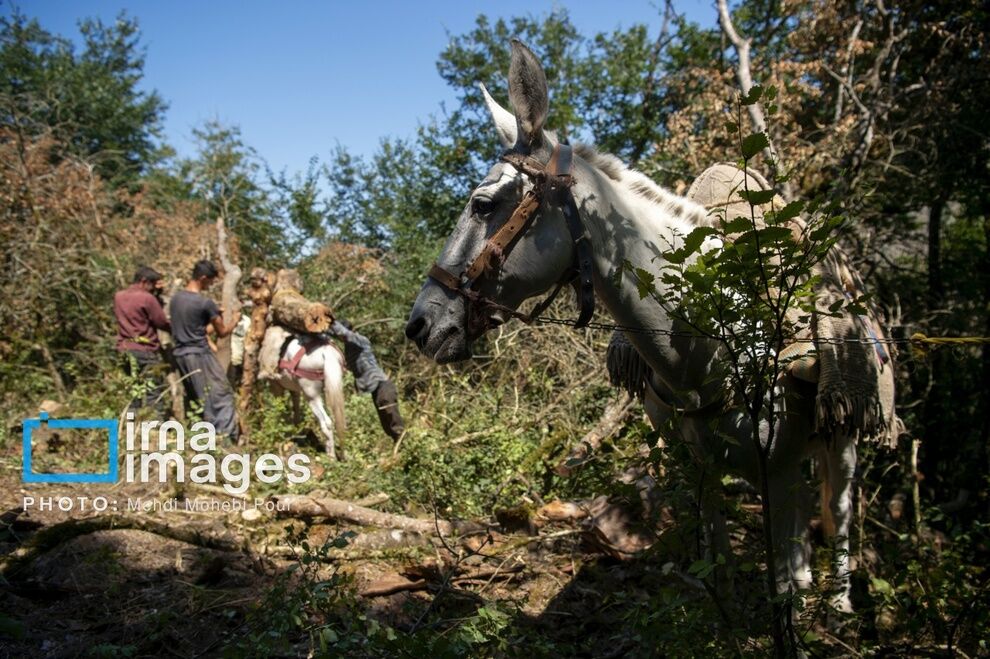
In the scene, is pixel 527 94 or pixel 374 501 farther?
pixel 374 501

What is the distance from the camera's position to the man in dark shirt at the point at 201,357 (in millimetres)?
7195

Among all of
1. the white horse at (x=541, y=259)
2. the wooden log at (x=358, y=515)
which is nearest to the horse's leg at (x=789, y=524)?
the white horse at (x=541, y=259)

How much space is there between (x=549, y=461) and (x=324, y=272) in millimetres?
7359

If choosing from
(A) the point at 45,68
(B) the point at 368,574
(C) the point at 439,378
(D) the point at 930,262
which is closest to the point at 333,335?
(C) the point at 439,378

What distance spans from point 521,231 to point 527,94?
0.50 meters

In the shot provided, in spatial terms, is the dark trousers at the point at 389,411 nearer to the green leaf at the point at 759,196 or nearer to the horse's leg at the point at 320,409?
the horse's leg at the point at 320,409

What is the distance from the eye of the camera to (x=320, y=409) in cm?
744

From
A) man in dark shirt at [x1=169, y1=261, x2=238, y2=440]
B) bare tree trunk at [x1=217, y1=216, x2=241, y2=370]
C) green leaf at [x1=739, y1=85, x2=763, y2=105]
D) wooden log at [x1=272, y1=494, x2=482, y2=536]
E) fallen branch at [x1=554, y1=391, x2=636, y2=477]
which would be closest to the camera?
green leaf at [x1=739, y1=85, x2=763, y2=105]

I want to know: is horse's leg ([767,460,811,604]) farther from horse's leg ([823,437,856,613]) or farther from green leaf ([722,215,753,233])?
green leaf ([722,215,753,233])

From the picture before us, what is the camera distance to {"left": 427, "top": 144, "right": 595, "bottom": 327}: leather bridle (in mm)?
2439

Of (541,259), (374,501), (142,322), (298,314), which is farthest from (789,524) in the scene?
(142,322)

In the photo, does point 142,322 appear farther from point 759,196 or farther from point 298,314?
point 759,196

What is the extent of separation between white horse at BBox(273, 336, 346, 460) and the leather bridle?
203 inches

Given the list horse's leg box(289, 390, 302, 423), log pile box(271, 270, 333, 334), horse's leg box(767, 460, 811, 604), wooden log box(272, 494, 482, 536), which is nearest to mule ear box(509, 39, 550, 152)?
horse's leg box(767, 460, 811, 604)
